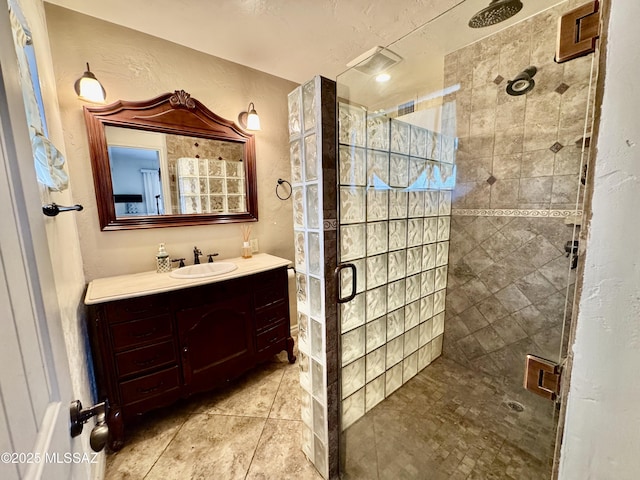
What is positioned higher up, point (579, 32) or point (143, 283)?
point (579, 32)

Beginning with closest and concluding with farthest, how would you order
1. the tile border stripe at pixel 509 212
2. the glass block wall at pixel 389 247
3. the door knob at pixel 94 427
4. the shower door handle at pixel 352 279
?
the door knob at pixel 94 427 → the shower door handle at pixel 352 279 → the glass block wall at pixel 389 247 → the tile border stripe at pixel 509 212

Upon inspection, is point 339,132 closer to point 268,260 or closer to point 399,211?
point 399,211

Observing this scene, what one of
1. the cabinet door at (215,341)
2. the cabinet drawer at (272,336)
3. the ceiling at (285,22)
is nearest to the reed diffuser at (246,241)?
the cabinet door at (215,341)

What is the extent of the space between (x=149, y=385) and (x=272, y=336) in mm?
823

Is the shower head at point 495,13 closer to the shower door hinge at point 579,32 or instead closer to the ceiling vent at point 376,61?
the ceiling vent at point 376,61

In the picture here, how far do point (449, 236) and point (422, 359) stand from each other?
0.94 metres

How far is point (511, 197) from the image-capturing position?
5.41ft

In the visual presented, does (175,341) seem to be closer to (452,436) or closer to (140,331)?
(140,331)

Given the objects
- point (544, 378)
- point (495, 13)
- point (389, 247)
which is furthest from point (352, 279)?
point (495, 13)

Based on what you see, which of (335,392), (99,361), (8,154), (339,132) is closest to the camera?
(8,154)

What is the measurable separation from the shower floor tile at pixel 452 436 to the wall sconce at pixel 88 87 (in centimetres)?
241

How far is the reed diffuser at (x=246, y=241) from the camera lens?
7.10ft

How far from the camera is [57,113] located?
1403 millimetres

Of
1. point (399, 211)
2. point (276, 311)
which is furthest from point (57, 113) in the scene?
point (399, 211)
